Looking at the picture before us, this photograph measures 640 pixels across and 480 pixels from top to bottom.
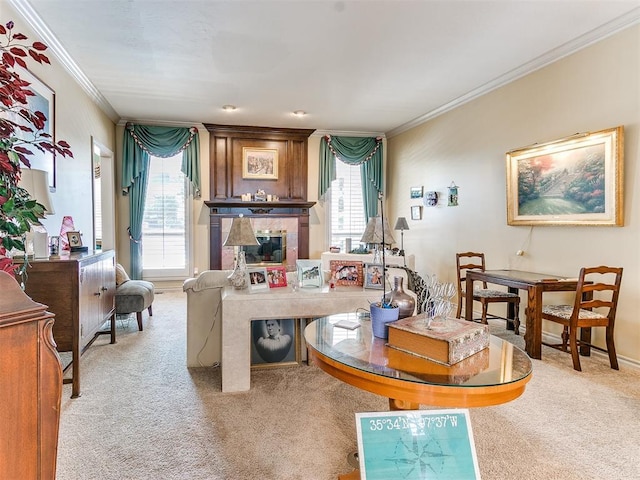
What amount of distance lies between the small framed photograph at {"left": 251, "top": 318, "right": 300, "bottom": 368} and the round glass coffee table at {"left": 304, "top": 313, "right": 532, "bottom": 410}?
134 centimetres

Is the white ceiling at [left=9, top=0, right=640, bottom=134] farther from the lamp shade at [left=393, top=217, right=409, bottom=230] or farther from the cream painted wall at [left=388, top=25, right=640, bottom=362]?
the lamp shade at [left=393, top=217, right=409, bottom=230]

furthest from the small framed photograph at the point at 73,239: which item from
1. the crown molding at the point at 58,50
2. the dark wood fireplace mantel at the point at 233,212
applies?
the dark wood fireplace mantel at the point at 233,212

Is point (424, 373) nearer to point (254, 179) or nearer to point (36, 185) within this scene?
point (36, 185)

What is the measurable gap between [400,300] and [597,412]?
1609mm

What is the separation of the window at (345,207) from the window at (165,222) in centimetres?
259

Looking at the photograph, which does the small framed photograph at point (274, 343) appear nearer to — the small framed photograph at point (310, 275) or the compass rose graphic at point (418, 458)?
the small framed photograph at point (310, 275)

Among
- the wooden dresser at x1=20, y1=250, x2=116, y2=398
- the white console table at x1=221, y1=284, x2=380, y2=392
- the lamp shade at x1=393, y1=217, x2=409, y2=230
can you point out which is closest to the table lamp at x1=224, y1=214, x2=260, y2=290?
the white console table at x1=221, y1=284, x2=380, y2=392

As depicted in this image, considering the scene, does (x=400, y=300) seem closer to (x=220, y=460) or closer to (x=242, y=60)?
(x=220, y=460)

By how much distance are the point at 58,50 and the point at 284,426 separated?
3.87 m

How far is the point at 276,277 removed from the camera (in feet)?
9.80

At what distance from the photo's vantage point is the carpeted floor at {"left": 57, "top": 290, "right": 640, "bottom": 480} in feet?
6.22

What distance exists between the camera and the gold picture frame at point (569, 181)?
331 centimetres

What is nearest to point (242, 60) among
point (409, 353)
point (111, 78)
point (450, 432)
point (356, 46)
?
point (356, 46)

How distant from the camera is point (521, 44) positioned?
3643 mm
